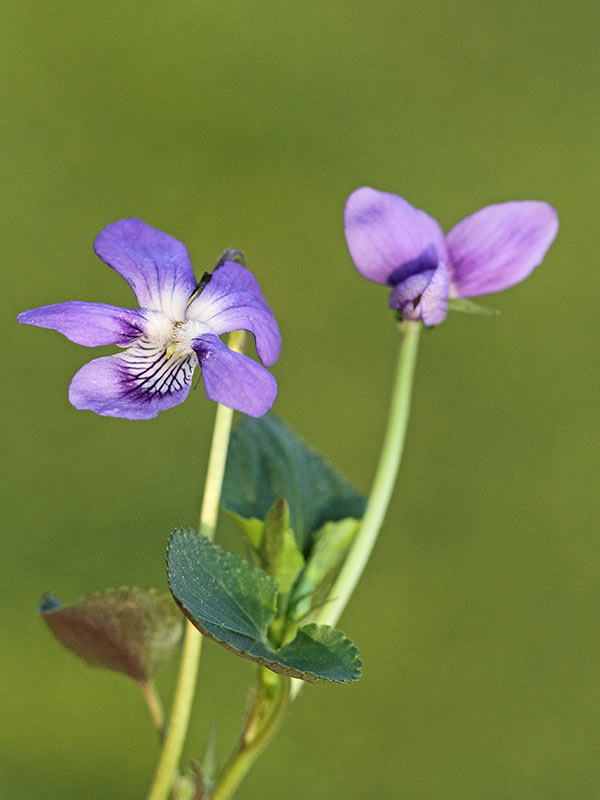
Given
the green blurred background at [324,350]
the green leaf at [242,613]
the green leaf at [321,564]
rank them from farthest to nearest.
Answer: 1. the green blurred background at [324,350]
2. the green leaf at [321,564]
3. the green leaf at [242,613]

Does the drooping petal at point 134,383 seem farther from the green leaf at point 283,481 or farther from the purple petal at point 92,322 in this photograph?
the green leaf at point 283,481

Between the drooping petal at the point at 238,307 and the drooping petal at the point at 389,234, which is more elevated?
the drooping petal at the point at 389,234

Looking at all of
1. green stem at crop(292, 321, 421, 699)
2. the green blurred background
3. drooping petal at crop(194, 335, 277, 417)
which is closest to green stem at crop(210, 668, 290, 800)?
green stem at crop(292, 321, 421, 699)

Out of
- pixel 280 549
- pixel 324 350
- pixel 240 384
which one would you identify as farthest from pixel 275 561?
pixel 324 350

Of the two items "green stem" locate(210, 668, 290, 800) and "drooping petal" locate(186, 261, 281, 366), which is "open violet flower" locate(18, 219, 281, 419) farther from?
"green stem" locate(210, 668, 290, 800)

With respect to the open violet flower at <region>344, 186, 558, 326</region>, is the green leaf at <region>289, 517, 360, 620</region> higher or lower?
lower

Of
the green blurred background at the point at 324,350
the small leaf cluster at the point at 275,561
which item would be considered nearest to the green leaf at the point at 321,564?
the small leaf cluster at the point at 275,561

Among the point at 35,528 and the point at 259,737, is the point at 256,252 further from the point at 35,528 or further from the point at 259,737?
the point at 259,737
